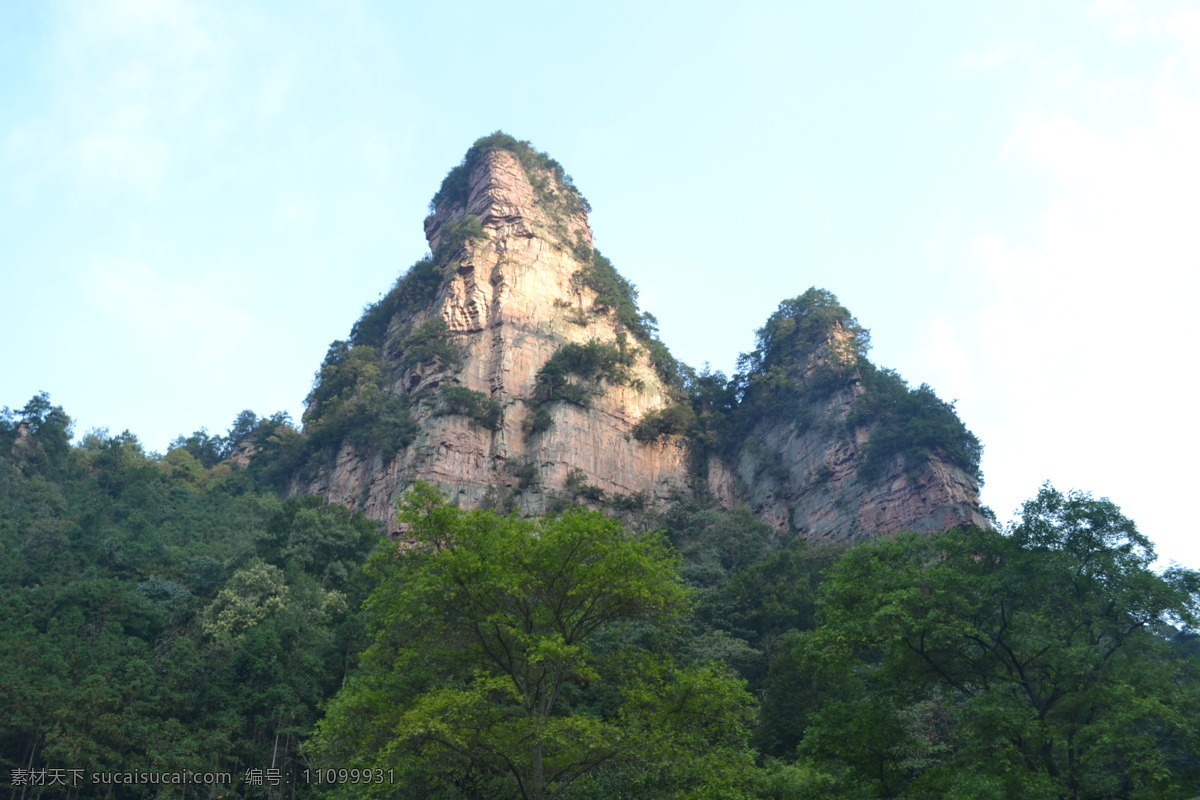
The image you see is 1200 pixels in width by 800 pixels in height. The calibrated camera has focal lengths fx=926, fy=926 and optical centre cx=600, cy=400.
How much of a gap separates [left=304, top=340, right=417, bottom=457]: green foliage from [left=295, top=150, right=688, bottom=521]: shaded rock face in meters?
0.72

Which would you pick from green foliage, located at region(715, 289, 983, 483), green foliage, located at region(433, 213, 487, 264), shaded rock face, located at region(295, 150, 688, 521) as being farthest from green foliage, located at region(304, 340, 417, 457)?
green foliage, located at region(715, 289, 983, 483)

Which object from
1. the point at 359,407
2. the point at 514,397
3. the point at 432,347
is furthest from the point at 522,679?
the point at 432,347

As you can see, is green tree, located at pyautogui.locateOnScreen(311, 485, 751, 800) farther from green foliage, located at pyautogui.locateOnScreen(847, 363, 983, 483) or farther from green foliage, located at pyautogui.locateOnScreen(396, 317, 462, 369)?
green foliage, located at pyautogui.locateOnScreen(396, 317, 462, 369)

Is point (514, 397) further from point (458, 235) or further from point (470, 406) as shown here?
point (458, 235)

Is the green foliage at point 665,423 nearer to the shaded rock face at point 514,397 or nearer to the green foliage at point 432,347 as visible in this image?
the shaded rock face at point 514,397

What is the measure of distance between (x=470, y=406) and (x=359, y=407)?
20.7 ft

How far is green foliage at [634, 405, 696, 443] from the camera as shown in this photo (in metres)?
48.8

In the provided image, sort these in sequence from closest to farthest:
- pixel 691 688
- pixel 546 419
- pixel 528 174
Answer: pixel 691 688 → pixel 546 419 → pixel 528 174

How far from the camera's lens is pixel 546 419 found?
150 feet

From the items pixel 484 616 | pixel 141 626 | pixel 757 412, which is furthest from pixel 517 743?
pixel 757 412

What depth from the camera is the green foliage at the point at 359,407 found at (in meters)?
44.7

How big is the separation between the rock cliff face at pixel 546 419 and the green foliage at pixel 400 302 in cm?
10

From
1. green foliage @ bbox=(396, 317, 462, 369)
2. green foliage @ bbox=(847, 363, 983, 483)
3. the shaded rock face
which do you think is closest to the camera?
green foliage @ bbox=(847, 363, 983, 483)

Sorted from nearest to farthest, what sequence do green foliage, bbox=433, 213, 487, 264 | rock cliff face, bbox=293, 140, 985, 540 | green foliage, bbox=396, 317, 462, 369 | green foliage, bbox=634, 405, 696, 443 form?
rock cliff face, bbox=293, 140, 985, 540, green foliage, bbox=396, 317, 462, 369, green foliage, bbox=634, 405, 696, 443, green foliage, bbox=433, 213, 487, 264
